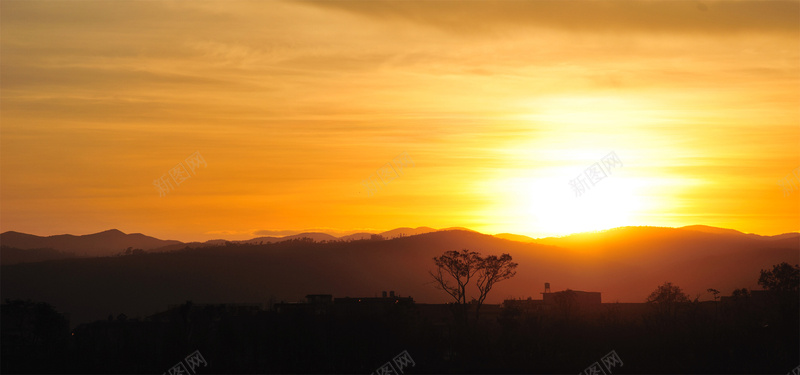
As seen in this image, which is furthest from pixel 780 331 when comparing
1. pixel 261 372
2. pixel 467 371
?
pixel 261 372

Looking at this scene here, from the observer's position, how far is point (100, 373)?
4481 centimetres

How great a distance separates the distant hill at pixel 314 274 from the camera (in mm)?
123750

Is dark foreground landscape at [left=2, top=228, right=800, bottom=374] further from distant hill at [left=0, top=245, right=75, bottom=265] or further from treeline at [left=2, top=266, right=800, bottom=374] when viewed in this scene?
distant hill at [left=0, top=245, right=75, bottom=265]

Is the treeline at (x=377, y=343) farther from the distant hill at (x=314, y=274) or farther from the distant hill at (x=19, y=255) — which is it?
the distant hill at (x=19, y=255)

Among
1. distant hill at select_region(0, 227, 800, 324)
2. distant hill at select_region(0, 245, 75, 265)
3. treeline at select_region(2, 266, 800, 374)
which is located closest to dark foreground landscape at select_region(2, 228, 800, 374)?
treeline at select_region(2, 266, 800, 374)

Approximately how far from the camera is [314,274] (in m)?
150

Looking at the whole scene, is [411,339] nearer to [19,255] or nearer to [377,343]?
[377,343]

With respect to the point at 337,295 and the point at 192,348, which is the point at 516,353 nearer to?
the point at 192,348

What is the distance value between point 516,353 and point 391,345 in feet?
24.0

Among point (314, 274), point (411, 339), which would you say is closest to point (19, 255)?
point (314, 274)

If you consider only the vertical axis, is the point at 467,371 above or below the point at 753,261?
below

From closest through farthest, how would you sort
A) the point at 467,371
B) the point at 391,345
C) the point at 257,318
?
the point at 467,371 < the point at 391,345 < the point at 257,318

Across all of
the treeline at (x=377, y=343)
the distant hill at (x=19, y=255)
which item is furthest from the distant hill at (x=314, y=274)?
the treeline at (x=377, y=343)

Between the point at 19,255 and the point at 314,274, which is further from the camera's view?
the point at 19,255
